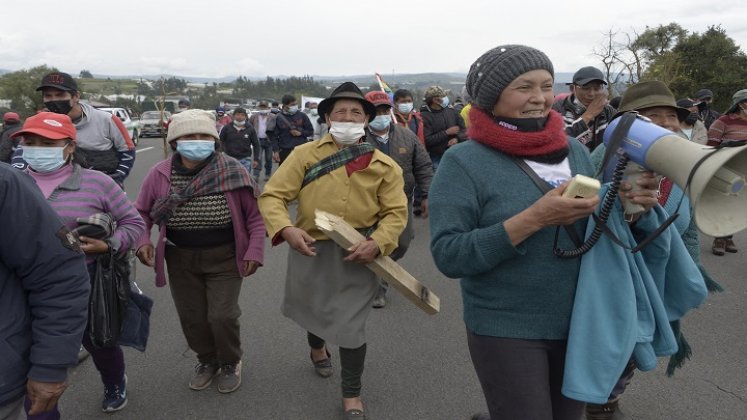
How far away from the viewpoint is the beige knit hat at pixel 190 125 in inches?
115

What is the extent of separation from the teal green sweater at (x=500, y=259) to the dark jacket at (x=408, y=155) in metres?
2.92

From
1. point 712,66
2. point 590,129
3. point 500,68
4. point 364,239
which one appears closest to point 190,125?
point 364,239

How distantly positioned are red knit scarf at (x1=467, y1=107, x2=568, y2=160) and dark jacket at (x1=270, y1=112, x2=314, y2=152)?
8093mm

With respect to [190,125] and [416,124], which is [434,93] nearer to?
[416,124]

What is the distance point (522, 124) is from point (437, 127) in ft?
17.1

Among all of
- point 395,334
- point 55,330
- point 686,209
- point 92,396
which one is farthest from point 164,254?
point 686,209

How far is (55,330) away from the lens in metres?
1.63

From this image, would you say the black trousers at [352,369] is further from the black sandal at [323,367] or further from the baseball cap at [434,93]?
the baseball cap at [434,93]

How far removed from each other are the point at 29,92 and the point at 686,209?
48587mm

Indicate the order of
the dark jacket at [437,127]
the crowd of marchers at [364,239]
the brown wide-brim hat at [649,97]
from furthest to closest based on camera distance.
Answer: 1. the dark jacket at [437,127]
2. the brown wide-brim hat at [649,97]
3. the crowd of marchers at [364,239]

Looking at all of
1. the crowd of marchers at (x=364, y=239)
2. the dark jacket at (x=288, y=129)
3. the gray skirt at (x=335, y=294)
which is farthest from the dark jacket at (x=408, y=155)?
the dark jacket at (x=288, y=129)

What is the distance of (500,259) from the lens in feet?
5.11

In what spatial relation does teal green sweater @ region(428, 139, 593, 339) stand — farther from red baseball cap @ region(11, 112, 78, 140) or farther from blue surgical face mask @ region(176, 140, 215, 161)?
red baseball cap @ region(11, 112, 78, 140)

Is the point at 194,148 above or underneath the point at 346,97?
underneath
